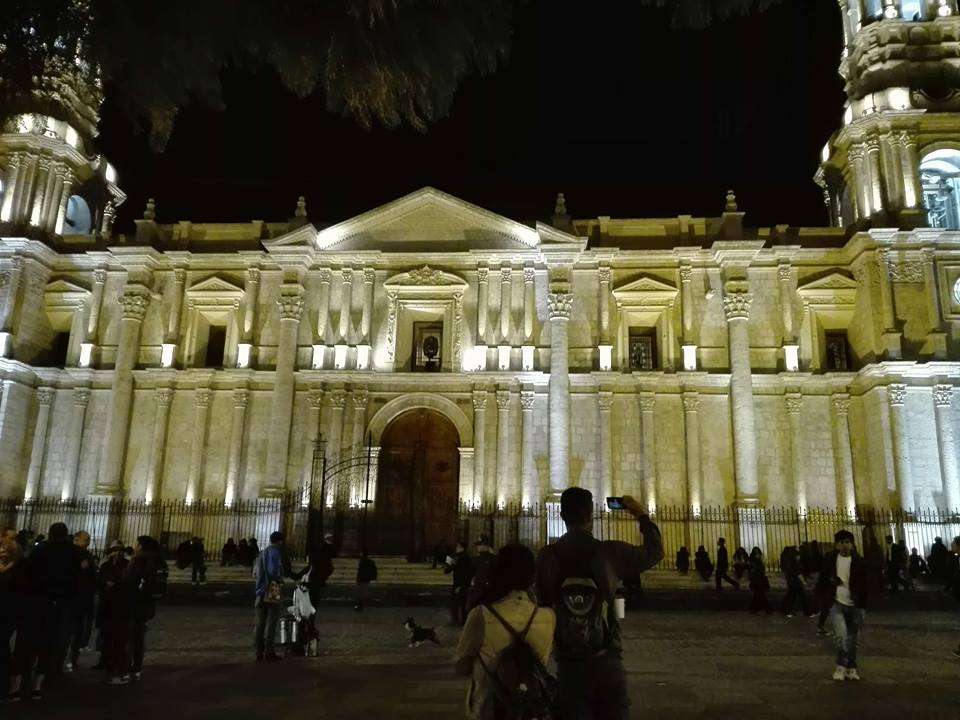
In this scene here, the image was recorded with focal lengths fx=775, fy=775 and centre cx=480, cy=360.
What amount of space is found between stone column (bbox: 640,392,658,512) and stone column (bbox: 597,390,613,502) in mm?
1127

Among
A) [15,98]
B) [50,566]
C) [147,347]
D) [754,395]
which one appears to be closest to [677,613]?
[754,395]

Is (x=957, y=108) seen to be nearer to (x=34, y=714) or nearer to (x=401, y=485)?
(x=401, y=485)

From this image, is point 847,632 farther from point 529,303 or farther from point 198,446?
point 198,446

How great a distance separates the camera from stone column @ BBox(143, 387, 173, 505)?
2727 cm

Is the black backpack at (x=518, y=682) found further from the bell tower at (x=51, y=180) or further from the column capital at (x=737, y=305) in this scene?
the bell tower at (x=51, y=180)

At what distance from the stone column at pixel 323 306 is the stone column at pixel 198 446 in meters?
4.59

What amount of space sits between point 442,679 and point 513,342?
19.3 meters

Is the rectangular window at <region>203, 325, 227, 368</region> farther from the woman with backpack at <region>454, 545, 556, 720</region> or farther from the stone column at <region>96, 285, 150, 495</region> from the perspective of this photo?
the woman with backpack at <region>454, 545, 556, 720</region>

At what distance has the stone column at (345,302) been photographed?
1116 inches

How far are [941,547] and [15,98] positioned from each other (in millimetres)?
23982

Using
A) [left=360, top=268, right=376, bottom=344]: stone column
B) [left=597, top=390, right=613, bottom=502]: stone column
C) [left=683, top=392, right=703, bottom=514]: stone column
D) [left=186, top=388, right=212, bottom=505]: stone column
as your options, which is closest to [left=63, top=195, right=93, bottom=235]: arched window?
[left=186, top=388, right=212, bottom=505]: stone column

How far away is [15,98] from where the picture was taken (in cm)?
600

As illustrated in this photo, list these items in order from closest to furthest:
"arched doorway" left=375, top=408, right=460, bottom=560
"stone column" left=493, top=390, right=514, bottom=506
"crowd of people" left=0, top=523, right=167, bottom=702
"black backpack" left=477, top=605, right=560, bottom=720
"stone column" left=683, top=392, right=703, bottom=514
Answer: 1. "black backpack" left=477, top=605, right=560, bottom=720
2. "crowd of people" left=0, top=523, right=167, bottom=702
3. "stone column" left=683, top=392, right=703, bottom=514
4. "stone column" left=493, top=390, right=514, bottom=506
5. "arched doorway" left=375, top=408, right=460, bottom=560

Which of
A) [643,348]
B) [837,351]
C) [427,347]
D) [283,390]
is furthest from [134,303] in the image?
[837,351]
